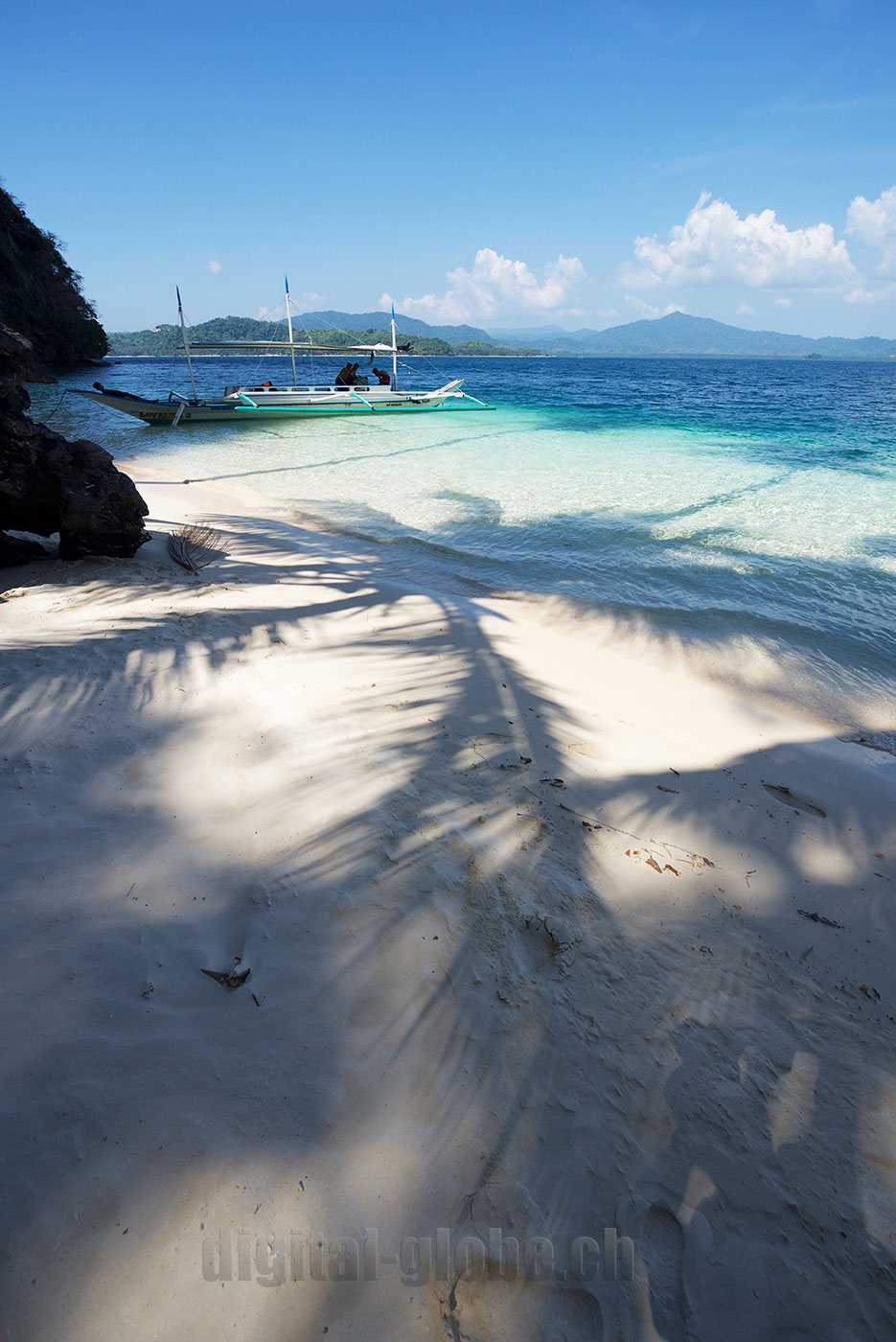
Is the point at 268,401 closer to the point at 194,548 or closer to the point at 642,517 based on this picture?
the point at 642,517

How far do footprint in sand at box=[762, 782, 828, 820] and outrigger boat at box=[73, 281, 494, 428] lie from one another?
20.7m

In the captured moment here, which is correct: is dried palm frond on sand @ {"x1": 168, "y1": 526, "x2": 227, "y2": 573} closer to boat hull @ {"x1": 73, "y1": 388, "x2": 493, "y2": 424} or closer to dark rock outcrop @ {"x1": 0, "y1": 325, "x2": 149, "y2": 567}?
dark rock outcrop @ {"x1": 0, "y1": 325, "x2": 149, "y2": 567}

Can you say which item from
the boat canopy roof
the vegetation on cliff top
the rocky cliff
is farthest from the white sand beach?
the vegetation on cliff top

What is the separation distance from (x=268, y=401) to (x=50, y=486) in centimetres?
1900

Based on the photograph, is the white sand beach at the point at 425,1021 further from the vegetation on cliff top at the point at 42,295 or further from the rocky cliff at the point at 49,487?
the vegetation on cliff top at the point at 42,295

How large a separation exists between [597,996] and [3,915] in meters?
2.04

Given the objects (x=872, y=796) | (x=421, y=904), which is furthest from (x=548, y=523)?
(x=421, y=904)

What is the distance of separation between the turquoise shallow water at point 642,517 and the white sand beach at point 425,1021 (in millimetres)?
2426

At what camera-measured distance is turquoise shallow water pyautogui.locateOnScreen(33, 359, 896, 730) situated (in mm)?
5988

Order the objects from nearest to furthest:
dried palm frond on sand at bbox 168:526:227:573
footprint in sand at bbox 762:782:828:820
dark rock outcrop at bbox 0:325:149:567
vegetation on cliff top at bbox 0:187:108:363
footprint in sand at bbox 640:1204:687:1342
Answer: footprint in sand at bbox 640:1204:687:1342 → footprint in sand at bbox 762:782:828:820 → dark rock outcrop at bbox 0:325:149:567 → dried palm frond on sand at bbox 168:526:227:573 → vegetation on cliff top at bbox 0:187:108:363

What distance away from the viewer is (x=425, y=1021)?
6.40ft

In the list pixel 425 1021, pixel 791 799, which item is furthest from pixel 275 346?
pixel 425 1021

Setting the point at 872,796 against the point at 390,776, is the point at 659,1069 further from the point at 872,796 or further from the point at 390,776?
the point at 872,796

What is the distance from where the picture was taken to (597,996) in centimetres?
209
